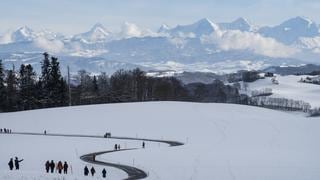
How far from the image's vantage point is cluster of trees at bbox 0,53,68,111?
113938 mm

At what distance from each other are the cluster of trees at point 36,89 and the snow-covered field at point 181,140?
12.2 metres

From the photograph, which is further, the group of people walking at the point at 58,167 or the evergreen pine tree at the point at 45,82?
the evergreen pine tree at the point at 45,82

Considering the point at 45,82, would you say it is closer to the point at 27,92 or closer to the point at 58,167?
the point at 27,92

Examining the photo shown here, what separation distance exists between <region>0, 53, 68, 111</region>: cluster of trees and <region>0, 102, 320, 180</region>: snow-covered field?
12.2 m

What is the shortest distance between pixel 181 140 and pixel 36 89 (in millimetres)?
51178

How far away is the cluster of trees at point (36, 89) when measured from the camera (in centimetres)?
11394

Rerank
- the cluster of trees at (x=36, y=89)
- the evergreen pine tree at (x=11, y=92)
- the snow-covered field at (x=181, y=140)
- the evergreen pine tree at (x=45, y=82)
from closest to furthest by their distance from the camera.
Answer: the snow-covered field at (x=181, y=140) → the cluster of trees at (x=36, y=89) → the evergreen pine tree at (x=45, y=82) → the evergreen pine tree at (x=11, y=92)

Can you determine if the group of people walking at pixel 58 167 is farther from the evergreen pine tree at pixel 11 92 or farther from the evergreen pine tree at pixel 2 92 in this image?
the evergreen pine tree at pixel 11 92

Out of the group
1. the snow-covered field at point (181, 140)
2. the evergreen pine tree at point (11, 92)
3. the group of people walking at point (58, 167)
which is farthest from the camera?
the evergreen pine tree at point (11, 92)

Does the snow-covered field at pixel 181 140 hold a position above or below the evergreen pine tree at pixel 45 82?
below

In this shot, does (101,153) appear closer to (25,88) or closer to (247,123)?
(247,123)

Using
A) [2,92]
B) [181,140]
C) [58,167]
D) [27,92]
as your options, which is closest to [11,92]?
[27,92]

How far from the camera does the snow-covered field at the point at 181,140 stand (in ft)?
143

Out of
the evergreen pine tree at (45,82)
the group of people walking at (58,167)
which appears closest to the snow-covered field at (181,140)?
the group of people walking at (58,167)
